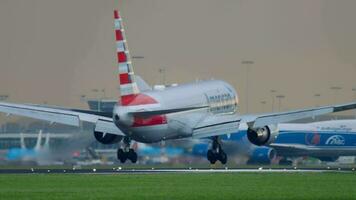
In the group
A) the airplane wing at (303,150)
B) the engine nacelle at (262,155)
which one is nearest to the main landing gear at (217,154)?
the engine nacelle at (262,155)

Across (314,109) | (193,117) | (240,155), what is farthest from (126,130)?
(240,155)

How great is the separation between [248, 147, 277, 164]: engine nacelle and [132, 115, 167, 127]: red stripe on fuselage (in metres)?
37.4

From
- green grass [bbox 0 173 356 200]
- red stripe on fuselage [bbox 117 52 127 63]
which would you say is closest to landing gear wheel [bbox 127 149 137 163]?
green grass [bbox 0 173 356 200]

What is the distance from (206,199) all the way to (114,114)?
32940mm

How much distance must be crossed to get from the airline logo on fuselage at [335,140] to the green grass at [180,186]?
63.9 m

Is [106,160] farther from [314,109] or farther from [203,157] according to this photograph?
[314,109]

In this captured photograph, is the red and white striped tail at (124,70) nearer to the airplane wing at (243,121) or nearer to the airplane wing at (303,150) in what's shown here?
the airplane wing at (243,121)

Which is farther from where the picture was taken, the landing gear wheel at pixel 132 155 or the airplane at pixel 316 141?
the airplane at pixel 316 141

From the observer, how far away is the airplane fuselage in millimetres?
93594

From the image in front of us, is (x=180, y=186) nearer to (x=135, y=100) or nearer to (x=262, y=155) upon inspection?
(x=135, y=100)

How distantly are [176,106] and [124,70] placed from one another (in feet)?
26.2

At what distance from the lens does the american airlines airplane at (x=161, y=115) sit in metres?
93.4

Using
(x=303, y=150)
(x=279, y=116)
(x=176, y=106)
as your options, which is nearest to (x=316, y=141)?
(x=303, y=150)

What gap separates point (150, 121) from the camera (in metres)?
95.2
